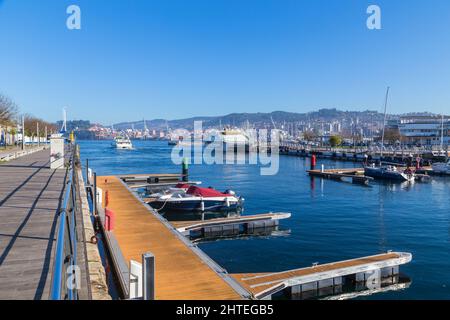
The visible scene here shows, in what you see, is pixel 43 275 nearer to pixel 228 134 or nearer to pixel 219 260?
pixel 219 260

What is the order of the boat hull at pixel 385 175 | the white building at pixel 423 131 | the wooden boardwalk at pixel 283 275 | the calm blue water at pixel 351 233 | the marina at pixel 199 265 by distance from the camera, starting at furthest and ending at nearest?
the white building at pixel 423 131 < the boat hull at pixel 385 175 < the calm blue water at pixel 351 233 < the wooden boardwalk at pixel 283 275 < the marina at pixel 199 265

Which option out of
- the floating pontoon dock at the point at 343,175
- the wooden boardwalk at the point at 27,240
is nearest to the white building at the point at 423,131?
the floating pontoon dock at the point at 343,175

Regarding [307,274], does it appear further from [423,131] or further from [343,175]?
[423,131]

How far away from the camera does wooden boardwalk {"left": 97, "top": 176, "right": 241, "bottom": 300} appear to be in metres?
9.45

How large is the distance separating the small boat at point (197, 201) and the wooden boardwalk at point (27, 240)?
11.0 metres

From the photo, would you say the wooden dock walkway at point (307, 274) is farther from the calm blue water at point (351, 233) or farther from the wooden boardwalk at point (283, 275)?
the calm blue water at point (351, 233)

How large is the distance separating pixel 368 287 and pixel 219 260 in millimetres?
6107

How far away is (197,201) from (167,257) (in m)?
15.2

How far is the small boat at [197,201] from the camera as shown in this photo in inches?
1070

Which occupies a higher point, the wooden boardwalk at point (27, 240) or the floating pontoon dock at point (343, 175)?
the wooden boardwalk at point (27, 240)

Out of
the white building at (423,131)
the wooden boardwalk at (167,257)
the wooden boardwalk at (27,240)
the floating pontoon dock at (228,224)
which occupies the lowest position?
the floating pontoon dock at (228,224)

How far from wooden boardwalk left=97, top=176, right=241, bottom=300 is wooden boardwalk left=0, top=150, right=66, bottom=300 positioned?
274 cm

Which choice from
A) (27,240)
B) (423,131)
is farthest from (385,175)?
(423,131)
